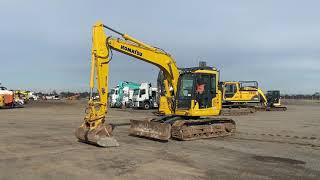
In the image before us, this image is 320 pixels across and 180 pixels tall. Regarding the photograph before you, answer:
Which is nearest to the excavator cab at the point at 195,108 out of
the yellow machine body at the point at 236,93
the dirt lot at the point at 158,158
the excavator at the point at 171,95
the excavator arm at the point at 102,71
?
the excavator at the point at 171,95

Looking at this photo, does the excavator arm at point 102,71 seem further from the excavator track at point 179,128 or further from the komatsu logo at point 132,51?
the excavator track at point 179,128

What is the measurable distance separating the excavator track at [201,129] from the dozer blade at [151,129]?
622 mm

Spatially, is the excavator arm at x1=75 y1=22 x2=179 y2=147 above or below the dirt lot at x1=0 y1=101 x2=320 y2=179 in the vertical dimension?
above

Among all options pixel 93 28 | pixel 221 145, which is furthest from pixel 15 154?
pixel 221 145

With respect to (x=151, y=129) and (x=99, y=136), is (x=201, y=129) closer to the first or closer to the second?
(x=151, y=129)

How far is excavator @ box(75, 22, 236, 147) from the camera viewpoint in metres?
15.5

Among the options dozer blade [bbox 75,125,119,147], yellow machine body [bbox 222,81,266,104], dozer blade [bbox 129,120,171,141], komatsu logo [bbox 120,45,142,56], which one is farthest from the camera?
yellow machine body [bbox 222,81,266,104]

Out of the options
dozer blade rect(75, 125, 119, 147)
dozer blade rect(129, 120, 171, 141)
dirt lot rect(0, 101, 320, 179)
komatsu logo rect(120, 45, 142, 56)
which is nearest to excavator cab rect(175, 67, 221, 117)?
dirt lot rect(0, 101, 320, 179)

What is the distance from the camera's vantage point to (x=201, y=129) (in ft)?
59.3

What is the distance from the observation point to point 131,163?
11680mm

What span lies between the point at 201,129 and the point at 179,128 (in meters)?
1.49

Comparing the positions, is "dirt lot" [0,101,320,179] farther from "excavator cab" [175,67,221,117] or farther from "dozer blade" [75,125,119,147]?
"excavator cab" [175,67,221,117]

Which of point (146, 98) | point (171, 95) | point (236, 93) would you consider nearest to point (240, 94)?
point (236, 93)

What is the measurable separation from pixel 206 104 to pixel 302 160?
6.46m
